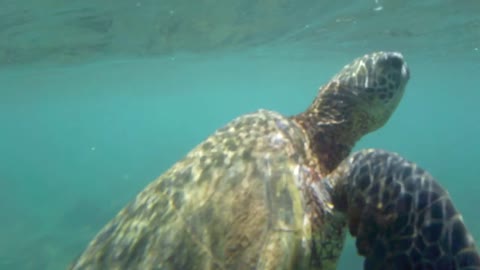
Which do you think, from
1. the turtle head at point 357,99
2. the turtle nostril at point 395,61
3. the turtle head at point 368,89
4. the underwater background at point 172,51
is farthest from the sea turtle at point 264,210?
the underwater background at point 172,51

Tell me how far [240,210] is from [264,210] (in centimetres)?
17

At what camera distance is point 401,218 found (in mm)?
2705

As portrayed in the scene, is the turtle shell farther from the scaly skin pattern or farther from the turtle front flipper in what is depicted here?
the turtle front flipper

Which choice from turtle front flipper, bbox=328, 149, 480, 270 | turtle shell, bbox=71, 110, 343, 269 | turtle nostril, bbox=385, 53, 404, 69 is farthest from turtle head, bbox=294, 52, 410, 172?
turtle front flipper, bbox=328, 149, 480, 270

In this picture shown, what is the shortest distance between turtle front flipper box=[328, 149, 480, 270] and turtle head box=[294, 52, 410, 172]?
40.1 inches

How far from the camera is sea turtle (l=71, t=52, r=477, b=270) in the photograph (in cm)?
273

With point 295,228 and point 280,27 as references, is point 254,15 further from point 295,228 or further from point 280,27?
point 295,228

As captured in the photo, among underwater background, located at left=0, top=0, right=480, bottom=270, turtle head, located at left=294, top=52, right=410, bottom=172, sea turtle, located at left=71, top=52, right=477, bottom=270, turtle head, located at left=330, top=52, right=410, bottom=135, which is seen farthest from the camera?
underwater background, located at left=0, top=0, right=480, bottom=270

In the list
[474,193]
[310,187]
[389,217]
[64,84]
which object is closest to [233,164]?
[310,187]

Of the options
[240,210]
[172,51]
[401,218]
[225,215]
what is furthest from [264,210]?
[172,51]

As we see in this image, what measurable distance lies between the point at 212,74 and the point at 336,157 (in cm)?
3393

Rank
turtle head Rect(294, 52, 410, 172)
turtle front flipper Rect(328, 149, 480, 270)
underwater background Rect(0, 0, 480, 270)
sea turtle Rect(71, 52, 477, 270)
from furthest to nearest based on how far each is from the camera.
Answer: underwater background Rect(0, 0, 480, 270) < turtle head Rect(294, 52, 410, 172) < sea turtle Rect(71, 52, 477, 270) < turtle front flipper Rect(328, 149, 480, 270)

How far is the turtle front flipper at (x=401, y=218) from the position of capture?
97.9 inches

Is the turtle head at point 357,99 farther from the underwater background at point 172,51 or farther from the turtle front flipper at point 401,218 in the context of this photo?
the underwater background at point 172,51
